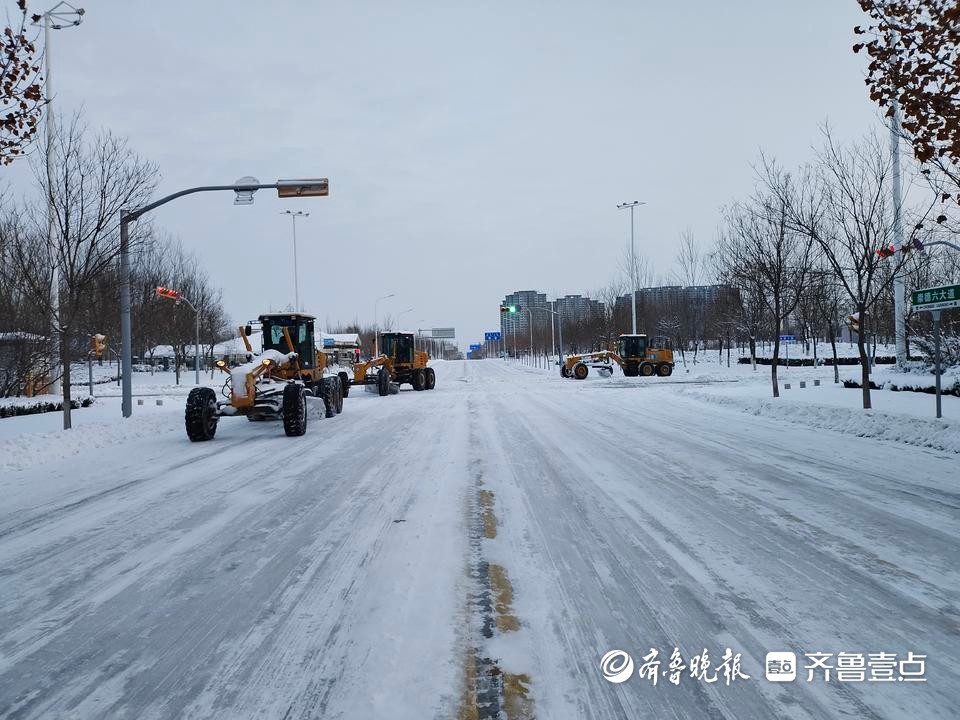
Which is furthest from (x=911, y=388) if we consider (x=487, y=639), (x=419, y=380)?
(x=487, y=639)

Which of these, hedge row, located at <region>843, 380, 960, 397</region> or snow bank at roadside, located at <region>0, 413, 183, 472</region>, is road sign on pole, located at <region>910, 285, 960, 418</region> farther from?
snow bank at roadside, located at <region>0, 413, 183, 472</region>

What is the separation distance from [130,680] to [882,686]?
13.0ft

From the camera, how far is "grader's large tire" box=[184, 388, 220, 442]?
12.9 metres

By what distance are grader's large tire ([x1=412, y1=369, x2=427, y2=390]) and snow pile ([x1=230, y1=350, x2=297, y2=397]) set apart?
15387mm

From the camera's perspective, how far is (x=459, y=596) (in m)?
4.37

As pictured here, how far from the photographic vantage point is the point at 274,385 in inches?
568

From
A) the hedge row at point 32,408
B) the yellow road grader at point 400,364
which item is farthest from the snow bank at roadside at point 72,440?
the yellow road grader at point 400,364

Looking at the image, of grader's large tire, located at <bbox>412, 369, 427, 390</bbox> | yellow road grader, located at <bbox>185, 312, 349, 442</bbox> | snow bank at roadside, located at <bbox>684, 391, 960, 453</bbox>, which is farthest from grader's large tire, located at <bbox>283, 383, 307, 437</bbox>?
grader's large tire, located at <bbox>412, 369, 427, 390</bbox>

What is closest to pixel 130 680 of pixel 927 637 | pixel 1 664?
pixel 1 664

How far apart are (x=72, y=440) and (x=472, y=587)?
11.4 m

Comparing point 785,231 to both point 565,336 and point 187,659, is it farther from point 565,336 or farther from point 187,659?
point 565,336

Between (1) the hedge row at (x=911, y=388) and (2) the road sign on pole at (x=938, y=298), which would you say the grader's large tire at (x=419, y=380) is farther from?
(2) the road sign on pole at (x=938, y=298)

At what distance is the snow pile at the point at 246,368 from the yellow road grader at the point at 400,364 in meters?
13.1

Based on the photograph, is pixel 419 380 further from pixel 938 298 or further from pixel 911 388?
pixel 938 298
